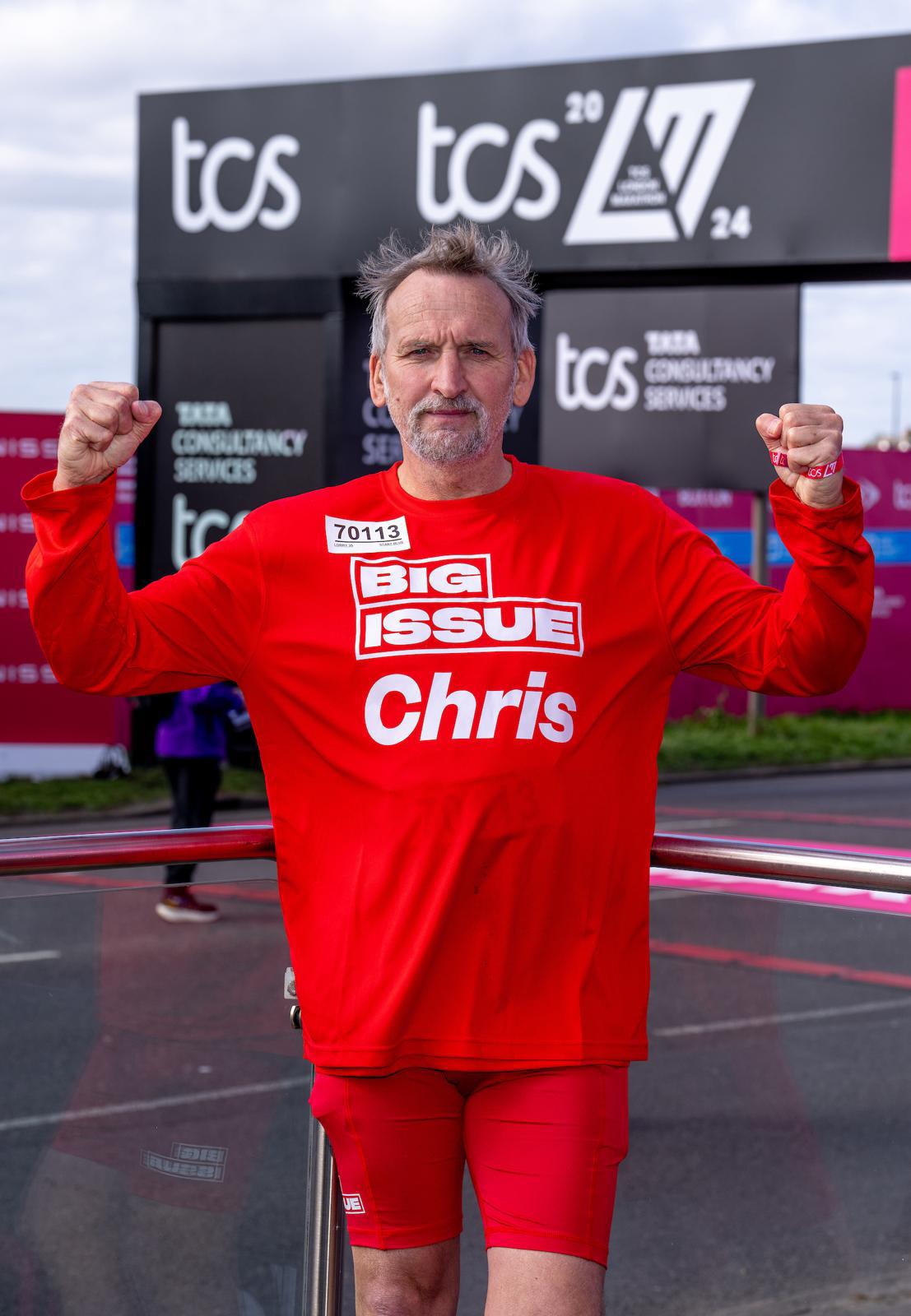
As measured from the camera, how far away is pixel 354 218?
9.89m

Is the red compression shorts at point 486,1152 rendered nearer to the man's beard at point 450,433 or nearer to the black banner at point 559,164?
the man's beard at point 450,433

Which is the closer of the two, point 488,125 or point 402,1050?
point 402,1050

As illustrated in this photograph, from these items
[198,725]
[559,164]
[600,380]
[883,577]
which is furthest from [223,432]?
[883,577]

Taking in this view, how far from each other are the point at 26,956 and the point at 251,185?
26.8 ft

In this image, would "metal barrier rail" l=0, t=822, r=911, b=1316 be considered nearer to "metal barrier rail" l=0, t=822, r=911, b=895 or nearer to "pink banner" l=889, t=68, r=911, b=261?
"metal barrier rail" l=0, t=822, r=911, b=895

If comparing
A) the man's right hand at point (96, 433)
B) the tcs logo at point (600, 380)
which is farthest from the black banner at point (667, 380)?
the man's right hand at point (96, 433)

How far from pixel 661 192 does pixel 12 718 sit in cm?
739

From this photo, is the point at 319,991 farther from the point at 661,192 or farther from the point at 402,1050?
the point at 661,192

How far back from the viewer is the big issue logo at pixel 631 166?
30.8 feet

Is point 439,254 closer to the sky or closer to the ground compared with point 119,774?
closer to the sky

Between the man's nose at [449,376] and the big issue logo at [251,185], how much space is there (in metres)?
8.06

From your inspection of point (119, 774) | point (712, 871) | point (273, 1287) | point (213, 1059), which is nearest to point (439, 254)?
point (712, 871)

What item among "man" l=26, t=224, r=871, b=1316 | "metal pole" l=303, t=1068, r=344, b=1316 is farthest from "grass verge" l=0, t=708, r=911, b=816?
"man" l=26, t=224, r=871, b=1316

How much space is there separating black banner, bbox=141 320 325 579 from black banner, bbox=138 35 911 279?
1.44 feet
